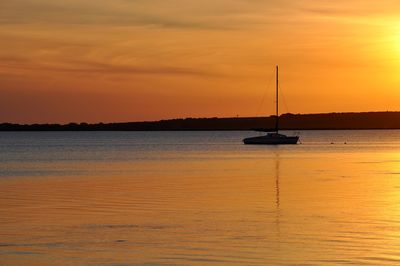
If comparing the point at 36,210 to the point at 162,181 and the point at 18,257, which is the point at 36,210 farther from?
the point at 162,181

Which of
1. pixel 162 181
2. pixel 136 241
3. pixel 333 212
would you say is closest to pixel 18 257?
pixel 136 241

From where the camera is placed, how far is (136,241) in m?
24.6

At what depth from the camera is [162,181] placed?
171 ft

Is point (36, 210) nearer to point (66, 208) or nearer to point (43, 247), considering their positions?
point (66, 208)

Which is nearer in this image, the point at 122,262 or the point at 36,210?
the point at 122,262

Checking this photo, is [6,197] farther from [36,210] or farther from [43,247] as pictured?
[43,247]

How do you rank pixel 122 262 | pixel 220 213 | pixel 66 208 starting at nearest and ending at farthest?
pixel 122 262 < pixel 220 213 < pixel 66 208

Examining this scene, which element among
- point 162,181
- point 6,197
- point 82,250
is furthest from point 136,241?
point 162,181

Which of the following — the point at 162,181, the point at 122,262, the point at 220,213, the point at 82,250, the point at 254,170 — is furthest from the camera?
the point at 254,170

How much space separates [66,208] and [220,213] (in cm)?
660

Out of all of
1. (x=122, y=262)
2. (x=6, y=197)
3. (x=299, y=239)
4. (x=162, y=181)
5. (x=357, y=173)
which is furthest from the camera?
(x=357, y=173)

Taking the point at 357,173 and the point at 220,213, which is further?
the point at 357,173

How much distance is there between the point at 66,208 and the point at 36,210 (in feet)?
4.53

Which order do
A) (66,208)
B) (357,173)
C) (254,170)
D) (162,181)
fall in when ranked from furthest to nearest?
(254,170) < (357,173) < (162,181) < (66,208)
